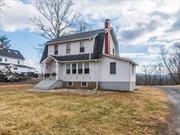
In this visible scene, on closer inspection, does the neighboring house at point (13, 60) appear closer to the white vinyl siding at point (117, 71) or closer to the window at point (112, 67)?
the white vinyl siding at point (117, 71)

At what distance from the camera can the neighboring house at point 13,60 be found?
5925 centimetres

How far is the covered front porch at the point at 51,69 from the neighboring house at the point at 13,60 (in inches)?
1172

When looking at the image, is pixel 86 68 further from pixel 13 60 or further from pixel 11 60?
pixel 13 60

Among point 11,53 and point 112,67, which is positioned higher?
point 11,53

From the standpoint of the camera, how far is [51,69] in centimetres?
2947

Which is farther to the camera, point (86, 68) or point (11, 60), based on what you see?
point (11, 60)

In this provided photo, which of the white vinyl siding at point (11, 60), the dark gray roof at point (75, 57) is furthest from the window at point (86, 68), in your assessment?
the white vinyl siding at point (11, 60)

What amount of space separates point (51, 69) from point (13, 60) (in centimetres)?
3692

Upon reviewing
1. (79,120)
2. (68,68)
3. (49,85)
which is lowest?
(79,120)

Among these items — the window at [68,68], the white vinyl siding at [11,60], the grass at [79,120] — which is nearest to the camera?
the grass at [79,120]

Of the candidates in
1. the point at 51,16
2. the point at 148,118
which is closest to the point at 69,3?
the point at 51,16

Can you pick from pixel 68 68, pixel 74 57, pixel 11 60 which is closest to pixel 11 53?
pixel 11 60

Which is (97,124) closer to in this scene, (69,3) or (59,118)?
(59,118)

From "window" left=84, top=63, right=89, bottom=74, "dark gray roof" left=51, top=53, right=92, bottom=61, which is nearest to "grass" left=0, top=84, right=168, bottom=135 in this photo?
"window" left=84, top=63, right=89, bottom=74
